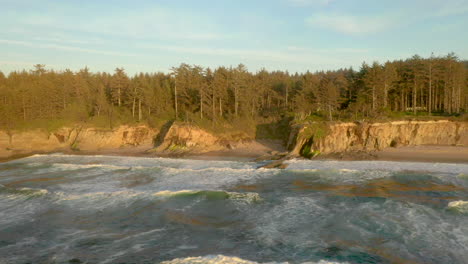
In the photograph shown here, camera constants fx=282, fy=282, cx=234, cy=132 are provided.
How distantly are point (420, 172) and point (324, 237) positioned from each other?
15.3 metres

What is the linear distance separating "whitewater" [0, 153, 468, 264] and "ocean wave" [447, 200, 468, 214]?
0.29 ft

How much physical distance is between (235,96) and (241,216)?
3308 centimetres

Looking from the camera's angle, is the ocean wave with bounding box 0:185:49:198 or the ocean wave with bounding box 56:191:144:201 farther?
the ocean wave with bounding box 0:185:49:198

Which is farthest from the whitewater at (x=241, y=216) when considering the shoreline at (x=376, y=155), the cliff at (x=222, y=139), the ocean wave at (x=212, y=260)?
the cliff at (x=222, y=139)

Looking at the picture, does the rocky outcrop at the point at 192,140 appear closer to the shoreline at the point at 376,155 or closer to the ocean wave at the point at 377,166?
the shoreline at the point at 376,155

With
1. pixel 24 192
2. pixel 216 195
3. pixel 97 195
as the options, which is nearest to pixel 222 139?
pixel 216 195

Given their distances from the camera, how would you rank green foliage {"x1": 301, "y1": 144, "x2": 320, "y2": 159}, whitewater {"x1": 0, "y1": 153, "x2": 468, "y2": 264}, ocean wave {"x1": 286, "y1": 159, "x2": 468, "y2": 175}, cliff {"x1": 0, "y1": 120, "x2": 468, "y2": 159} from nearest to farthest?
whitewater {"x1": 0, "y1": 153, "x2": 468, "y2": 264} < ocean wave {"x1": 286, "y1": 159, "x2": 468, "y2": 175} < green foliage {"x1": 301, "y1": 144, "x2": 320, "y2": 159} < cliff {"x1": 0, "y1": 120, "x2": 468, "y2": 159}

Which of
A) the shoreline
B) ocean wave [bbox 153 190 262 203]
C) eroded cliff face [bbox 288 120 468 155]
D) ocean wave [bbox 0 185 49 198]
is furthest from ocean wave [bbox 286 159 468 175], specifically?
ocean wave [bbox 0 185 49 198]

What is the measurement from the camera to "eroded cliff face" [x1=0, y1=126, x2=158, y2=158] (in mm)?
39781

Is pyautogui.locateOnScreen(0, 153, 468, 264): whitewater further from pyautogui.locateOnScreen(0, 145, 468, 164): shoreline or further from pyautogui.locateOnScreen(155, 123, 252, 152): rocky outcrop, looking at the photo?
pyautogui.locateOnScreen(155, 123, 252, 152): rocky outcrop

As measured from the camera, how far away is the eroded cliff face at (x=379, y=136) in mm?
32406

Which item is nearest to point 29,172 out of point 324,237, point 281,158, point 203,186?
point 203,186

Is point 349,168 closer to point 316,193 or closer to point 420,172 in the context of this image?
point 420,172

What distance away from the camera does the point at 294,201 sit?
1566 cm
